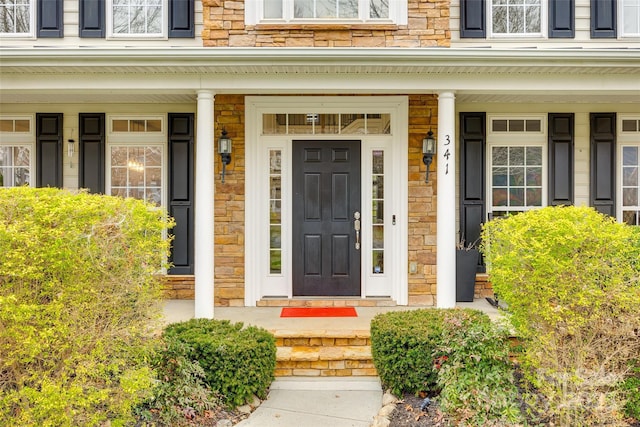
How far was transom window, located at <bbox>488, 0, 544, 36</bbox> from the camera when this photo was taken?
5.90 m

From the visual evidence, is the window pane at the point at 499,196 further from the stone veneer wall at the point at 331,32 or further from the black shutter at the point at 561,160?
the stone veneer wall at the point at 331,32

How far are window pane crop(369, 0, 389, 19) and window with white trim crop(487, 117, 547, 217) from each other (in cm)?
204

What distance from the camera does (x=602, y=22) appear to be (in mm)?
5816

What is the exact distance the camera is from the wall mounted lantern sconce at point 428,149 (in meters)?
5.36

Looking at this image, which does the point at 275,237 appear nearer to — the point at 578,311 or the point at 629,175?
the point at 578,311

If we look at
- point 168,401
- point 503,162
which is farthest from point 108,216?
point 503,162

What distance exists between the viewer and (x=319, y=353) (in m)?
4.11

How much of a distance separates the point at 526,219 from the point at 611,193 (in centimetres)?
365

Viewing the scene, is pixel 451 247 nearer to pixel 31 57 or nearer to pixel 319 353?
pixel 319 353

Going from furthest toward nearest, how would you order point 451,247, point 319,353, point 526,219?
point 451,247 < point 319,353 < point 526,219

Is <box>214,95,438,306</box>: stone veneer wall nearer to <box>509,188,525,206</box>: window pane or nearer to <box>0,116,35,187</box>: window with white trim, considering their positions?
<box>509,188,525,206</box>: window pane

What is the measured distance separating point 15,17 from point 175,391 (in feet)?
18.8

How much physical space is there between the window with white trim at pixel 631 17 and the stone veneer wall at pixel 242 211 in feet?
9.55

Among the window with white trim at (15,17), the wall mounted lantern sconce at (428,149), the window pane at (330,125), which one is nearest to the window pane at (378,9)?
the window pane at (330,125)
